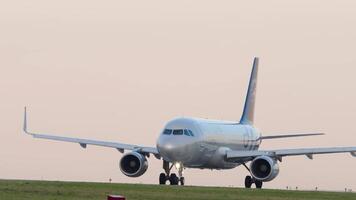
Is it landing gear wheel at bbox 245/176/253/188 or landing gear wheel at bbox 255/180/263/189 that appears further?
landing gear wheel at bbox 245/176/253/188

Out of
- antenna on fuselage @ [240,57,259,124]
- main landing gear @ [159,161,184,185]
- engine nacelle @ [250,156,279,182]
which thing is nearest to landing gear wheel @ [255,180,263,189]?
engine nacelle @ [250,156,279,182]

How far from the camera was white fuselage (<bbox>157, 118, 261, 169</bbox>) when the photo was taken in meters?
70.1

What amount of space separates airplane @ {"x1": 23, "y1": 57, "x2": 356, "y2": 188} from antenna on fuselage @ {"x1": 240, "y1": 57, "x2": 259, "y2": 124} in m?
8.08

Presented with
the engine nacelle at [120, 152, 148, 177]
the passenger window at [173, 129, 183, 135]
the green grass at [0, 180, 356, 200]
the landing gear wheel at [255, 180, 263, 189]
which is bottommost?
the green grass at [0, 180, 356, 200]

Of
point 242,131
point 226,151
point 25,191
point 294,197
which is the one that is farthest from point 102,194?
point 242,131

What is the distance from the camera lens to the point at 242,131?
81.6 meters

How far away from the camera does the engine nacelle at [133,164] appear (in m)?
73.6

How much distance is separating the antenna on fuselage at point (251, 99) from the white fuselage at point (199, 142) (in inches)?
318

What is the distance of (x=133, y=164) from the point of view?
74.1 meters

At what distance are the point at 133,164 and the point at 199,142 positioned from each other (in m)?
4.61

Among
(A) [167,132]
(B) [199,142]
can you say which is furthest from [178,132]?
(B) [199,142]

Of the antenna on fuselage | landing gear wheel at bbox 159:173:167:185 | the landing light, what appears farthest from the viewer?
the antenna on fuselage

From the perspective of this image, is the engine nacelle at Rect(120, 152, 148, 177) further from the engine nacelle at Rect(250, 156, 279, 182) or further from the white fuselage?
the engine nacelle at Rect(250, 156, 279, 182)

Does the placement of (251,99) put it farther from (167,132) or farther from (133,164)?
(167,132)
